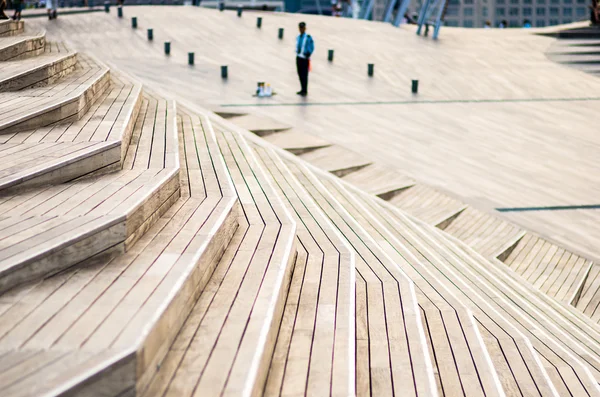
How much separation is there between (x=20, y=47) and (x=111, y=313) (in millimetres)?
5620

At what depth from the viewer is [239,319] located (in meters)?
3.41

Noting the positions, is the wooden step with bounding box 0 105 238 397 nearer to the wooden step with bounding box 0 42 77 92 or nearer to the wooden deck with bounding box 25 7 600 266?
the wooden step with bounding box 0 42 77 92

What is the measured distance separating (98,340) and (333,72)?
15350 millimetres

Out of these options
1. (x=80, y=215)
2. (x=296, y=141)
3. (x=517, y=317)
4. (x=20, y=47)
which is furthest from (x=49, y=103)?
(x=296, y=141)

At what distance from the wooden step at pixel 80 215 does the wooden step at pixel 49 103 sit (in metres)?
0.86

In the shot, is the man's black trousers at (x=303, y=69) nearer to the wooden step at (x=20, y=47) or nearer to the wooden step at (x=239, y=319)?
the wooden step at (x=20, y=47)

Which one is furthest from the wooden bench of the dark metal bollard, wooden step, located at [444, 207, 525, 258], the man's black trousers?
the dark metal bollard

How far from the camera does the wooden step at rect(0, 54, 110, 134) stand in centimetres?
543

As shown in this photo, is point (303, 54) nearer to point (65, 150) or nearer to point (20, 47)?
point (20, 47)

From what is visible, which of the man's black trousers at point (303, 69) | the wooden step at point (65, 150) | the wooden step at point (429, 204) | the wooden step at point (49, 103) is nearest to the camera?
the wooden step at point (65, 150)

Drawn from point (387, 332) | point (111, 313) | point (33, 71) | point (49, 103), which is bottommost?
point (387, 332)

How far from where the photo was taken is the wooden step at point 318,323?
3.26m

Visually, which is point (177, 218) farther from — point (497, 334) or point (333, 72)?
point (333, 72)

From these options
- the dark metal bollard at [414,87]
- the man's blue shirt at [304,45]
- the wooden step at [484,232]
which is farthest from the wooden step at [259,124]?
the dark metal bollard at [414,87]
